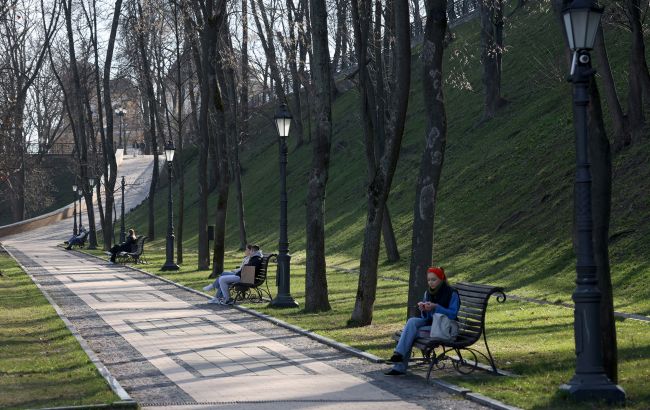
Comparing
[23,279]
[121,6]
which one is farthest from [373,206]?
[121,6]

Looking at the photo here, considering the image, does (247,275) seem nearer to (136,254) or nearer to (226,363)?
(226,363)

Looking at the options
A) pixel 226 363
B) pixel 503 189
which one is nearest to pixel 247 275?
pixel 226 363

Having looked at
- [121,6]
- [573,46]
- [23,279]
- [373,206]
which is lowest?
[23,279]

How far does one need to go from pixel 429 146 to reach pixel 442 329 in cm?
427

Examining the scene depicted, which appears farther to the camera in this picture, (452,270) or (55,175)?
(55,175)

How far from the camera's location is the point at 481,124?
144 feet

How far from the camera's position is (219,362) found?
14.0m

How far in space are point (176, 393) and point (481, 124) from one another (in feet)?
110

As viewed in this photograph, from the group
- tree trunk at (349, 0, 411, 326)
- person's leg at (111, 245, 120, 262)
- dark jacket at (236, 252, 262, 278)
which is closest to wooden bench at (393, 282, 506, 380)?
tree trunk at (349, 0, 411, 326)

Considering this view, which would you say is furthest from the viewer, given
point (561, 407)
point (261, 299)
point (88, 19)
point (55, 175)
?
point (55, 175)

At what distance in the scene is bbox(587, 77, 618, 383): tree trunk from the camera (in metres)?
11.5

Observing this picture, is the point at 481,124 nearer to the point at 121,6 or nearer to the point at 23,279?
the point at 121,6

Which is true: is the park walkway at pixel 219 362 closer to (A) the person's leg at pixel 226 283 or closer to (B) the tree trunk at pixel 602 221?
(A) the person's leg at pixel 226 283

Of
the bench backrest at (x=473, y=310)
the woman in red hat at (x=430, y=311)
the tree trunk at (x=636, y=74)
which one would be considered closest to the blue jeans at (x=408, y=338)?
the woman in red hat at (x=430, y=311)
